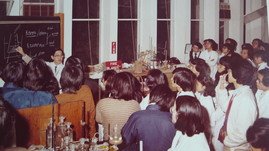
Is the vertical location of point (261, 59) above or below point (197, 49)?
below

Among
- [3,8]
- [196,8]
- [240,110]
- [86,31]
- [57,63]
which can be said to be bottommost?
[240,110]

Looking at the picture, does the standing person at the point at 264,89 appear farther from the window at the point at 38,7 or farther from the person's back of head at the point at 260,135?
the window at the point at 38,7

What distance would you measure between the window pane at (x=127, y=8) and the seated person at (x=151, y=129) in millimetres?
2467

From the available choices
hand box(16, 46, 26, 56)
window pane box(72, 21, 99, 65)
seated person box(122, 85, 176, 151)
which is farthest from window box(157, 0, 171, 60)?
seated person box(122, 85, 176, 151)

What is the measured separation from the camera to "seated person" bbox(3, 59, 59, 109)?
2373 millimetres

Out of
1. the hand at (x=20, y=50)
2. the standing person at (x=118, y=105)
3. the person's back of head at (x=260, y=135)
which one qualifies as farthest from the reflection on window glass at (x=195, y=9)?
the person's back of head at (x=260, y=135)

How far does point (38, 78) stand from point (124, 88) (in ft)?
A: 1.81

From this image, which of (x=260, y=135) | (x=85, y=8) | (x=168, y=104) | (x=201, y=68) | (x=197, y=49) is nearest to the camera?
(x=260, y=135)

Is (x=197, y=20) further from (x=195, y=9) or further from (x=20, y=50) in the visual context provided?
(x=20, y=50)

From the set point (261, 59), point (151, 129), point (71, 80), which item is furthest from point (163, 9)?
point (151, 129)

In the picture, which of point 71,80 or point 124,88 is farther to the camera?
point 71,80

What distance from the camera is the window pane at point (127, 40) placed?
447cm

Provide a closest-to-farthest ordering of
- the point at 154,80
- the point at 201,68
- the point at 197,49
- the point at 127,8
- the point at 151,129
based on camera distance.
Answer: the point at 151,129 → the point at 154,80 → the point at 201,68 → the point at 127,8 → the point at 197,49

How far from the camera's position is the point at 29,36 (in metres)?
3.45
